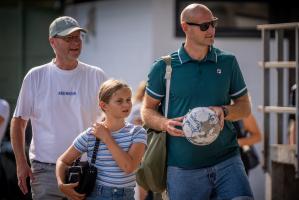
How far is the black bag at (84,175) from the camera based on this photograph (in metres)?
5.64

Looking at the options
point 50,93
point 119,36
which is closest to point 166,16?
point 119,36

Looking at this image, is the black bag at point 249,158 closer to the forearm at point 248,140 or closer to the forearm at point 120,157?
the forearm at point 248,140

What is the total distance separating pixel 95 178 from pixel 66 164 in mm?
268

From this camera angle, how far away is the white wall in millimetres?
10688

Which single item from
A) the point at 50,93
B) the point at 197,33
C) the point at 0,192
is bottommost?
the point at 0,192

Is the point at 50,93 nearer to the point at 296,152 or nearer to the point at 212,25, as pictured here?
the point at 212,25

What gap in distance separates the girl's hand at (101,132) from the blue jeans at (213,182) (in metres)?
0.58

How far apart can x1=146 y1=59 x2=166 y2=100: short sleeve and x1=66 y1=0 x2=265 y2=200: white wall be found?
466 centimetres

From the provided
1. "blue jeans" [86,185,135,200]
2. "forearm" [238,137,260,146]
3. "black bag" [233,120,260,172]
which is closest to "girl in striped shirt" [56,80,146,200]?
"blue jeans" [86,185,135,200]

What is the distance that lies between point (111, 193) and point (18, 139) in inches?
43.5

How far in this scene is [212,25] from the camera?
19.4 feet

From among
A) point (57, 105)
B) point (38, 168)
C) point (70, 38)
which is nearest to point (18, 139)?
point (38, 168)

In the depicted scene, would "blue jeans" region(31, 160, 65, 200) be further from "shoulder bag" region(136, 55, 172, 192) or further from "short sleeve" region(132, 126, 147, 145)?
"short sleeve" region(132, 126, 147, 145)

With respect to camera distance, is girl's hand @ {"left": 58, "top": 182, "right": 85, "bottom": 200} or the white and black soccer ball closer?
the white and black soccer ball
